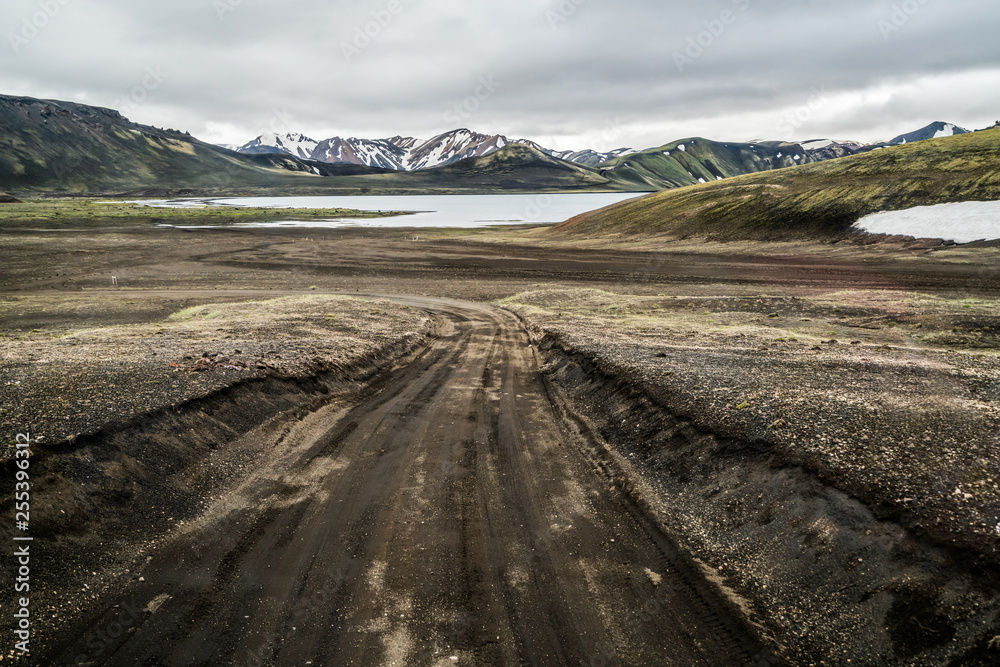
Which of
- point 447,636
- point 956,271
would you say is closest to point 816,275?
point 956,271

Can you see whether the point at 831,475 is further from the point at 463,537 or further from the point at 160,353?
the point at 160,353

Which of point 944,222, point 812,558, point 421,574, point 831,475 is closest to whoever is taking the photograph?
point 812,558

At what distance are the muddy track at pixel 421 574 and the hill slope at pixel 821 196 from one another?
64645 millimetres

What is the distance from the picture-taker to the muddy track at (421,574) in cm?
600

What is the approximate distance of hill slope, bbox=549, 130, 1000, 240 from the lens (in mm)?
62125

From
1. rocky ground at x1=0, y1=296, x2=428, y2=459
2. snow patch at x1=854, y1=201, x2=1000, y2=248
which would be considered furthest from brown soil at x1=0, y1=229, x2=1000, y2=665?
snow patch at x1=854, y1=201, x2=1000, y2=248

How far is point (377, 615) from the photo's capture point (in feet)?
21.2

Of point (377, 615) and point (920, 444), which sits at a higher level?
point (920, 444)

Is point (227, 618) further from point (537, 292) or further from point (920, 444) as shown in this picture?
point (537, 292)

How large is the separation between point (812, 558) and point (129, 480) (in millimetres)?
10641

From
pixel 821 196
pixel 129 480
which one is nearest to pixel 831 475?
pixel 129 480

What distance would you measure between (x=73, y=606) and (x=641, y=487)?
863 cm

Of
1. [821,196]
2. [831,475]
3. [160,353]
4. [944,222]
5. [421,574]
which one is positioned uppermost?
[821,196]

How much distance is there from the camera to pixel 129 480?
881 centimetres
